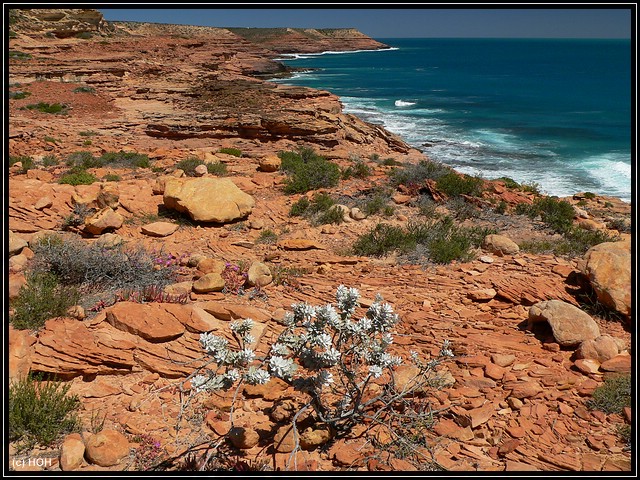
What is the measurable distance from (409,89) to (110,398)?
58.6 metres

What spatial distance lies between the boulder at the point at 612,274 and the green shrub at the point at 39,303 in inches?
238

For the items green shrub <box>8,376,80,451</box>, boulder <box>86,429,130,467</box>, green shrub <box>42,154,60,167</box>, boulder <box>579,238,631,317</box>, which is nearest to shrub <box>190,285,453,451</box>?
boulder <box>86,429,130,467</box>

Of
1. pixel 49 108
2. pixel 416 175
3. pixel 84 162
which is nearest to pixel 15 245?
pixel 84 162

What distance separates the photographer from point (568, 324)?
470cm

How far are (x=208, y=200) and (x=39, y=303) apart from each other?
4.13m

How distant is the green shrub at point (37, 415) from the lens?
350cm

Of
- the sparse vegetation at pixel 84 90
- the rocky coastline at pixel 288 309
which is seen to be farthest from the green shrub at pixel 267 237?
the sparse vegetation at pixel 84 90

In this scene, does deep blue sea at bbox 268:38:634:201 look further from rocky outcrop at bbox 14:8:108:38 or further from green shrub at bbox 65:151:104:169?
rocky outcrop at bbox 14:8:108:38

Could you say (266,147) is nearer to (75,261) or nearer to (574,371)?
(75,261)

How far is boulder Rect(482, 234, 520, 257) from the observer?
715cm

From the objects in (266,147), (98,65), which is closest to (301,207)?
(266,147)

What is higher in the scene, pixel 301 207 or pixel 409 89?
pixel 409 89

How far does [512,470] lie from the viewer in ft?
10.6

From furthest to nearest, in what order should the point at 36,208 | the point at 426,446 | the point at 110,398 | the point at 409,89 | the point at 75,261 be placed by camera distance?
the point at 409,89 < the point at 36,208 < the point at 75,261 < the point at 110,398 < the point at 426,446
